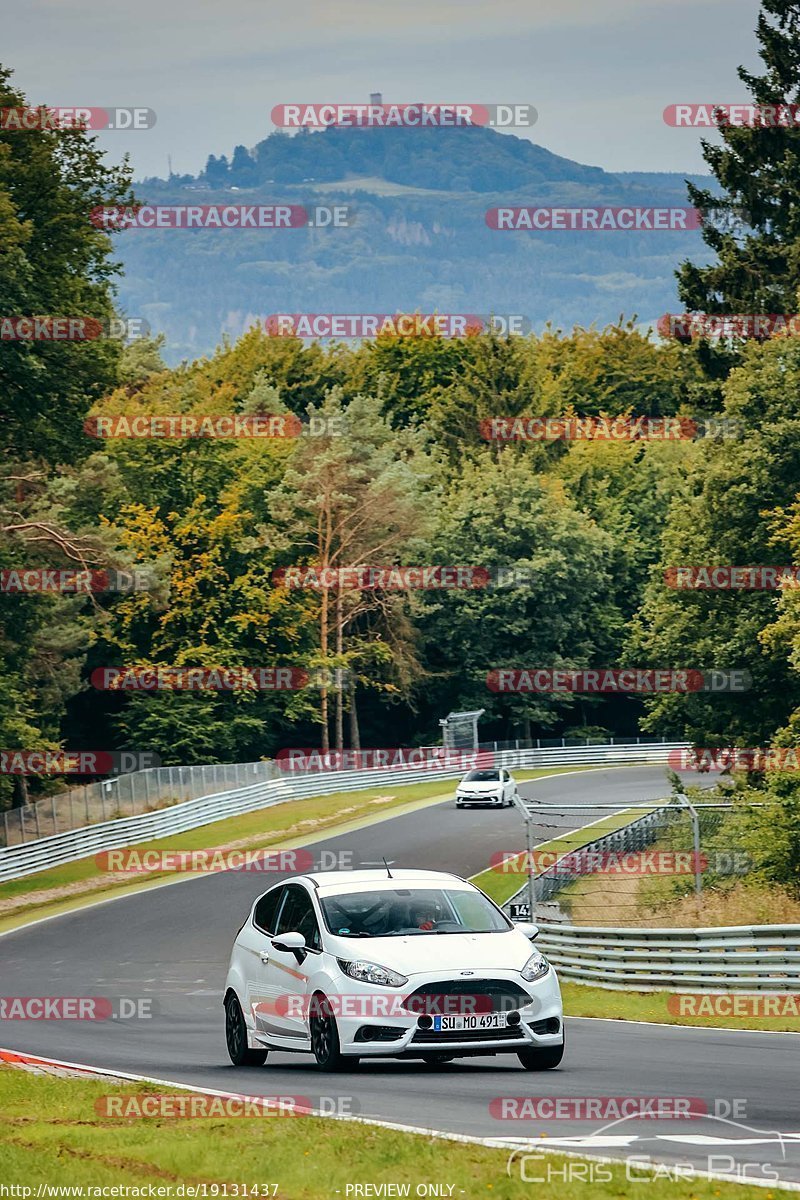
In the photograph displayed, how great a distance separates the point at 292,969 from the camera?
46.5ft

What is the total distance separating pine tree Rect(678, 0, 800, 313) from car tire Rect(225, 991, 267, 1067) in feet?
134

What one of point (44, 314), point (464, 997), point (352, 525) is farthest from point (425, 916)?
point (352, 525)

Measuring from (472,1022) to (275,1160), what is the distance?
12.7ft

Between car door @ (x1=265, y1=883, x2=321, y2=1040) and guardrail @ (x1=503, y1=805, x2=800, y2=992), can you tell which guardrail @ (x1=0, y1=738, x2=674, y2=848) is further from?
car door @ (x1=265, y1=883, x2=321, y2=1040)

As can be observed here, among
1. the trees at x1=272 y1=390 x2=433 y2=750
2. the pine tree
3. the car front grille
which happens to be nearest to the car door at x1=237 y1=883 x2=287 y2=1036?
the car front grille

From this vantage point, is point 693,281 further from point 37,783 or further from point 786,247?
point 37,783

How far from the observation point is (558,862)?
3086 centimetres

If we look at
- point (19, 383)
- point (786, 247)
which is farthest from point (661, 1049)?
point (786, 247)

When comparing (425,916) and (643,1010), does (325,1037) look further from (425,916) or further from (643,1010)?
(643,1010)

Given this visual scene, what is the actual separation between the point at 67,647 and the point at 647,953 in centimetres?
4196

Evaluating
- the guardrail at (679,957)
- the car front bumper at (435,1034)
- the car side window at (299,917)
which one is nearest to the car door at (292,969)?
the car side window at (299,917)

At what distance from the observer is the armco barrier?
49156 mm

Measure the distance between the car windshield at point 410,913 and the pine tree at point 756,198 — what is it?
134ft

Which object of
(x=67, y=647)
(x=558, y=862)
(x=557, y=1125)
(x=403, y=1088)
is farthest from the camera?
(x=67, y=647)
